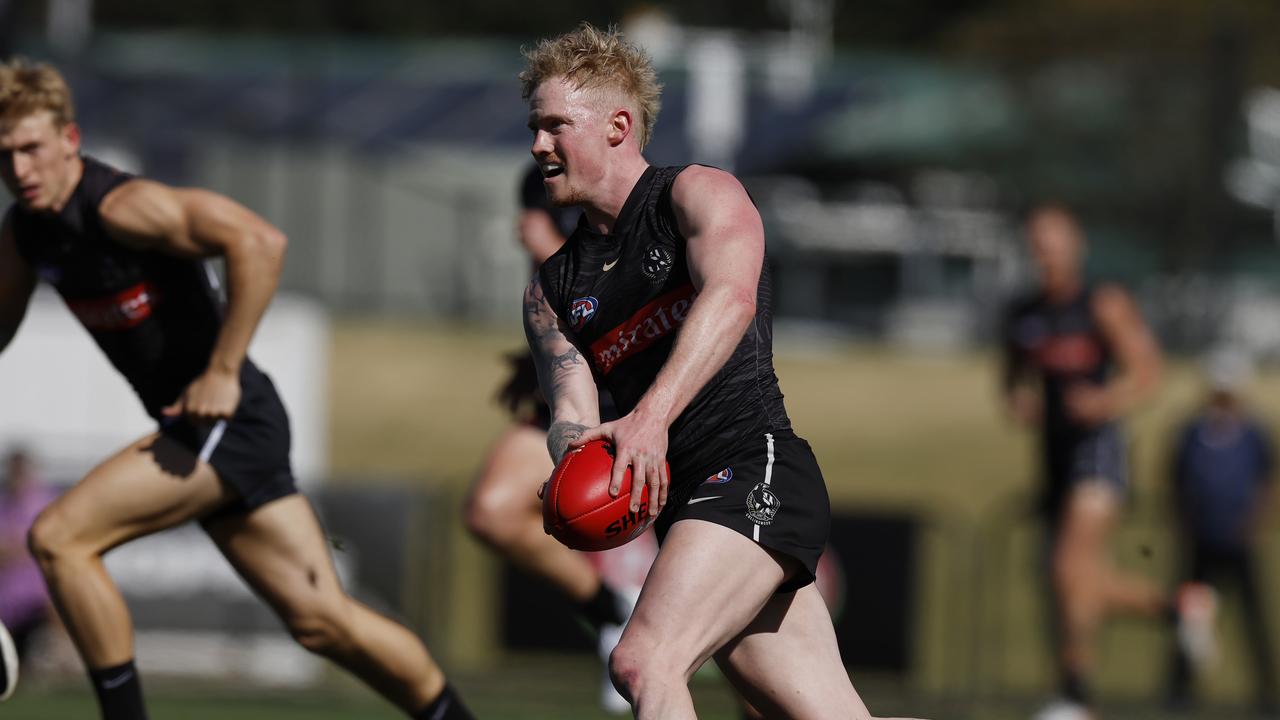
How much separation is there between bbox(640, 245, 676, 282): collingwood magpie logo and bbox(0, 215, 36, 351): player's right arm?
2.45 meters

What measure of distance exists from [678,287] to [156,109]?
15.5m

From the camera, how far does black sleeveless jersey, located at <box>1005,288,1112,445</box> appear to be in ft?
34.3

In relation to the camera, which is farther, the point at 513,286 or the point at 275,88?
the point at 275,88

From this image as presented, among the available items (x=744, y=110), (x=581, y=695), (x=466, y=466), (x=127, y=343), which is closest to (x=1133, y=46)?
(x=744, y=110)

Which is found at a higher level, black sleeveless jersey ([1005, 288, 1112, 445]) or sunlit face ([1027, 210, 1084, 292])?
sunlit face ([1027, 210, 1084, 292])

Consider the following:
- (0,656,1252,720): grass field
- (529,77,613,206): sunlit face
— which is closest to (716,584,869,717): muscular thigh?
(529,77,613,206): sunlit face

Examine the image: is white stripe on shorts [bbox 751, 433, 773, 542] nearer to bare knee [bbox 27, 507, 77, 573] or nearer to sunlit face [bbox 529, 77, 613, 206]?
sunlit face [bbox 529, 77, 613, 206]

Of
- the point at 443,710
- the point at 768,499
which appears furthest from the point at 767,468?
the point at 443,710

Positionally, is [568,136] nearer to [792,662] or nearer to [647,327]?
[647,327]

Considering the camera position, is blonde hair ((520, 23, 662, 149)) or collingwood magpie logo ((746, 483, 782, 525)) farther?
blonde hair ((520, 23, 662, 149))

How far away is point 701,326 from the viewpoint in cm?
455

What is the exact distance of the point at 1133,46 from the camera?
713 inches

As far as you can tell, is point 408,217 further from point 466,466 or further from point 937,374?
point 937,374

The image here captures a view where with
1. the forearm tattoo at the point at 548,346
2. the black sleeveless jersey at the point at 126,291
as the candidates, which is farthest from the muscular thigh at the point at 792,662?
the black sleeveless jersey at the point at 126,291
